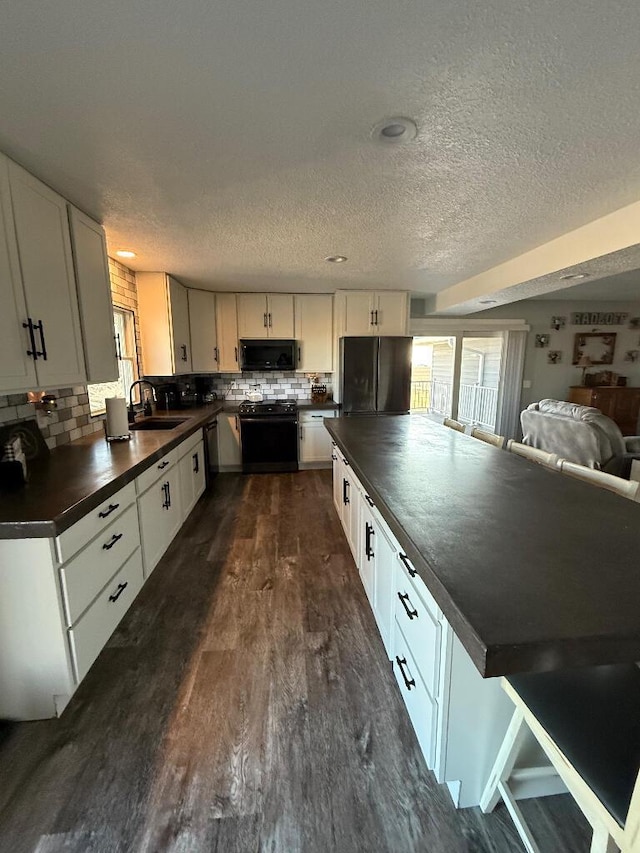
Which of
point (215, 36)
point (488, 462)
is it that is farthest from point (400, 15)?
point (488, 462)

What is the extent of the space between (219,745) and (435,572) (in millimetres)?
1173

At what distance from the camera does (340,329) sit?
4.48 meters

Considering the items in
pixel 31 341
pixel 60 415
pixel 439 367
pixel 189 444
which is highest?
pixel 31 341

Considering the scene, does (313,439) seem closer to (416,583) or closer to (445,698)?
(416,583)

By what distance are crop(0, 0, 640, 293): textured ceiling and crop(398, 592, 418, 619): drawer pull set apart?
5.69 feet

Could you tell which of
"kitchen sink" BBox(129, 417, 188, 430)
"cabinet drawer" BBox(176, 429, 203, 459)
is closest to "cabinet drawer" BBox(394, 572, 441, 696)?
"cabinet drawer" BBox(176, 429, 203, 459)

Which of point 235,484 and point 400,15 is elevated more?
point 400,15

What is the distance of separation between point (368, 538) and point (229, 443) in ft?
9.95

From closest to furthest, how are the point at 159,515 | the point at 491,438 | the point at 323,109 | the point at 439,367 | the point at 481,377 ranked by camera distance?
the point at 323,109 → the point at 159,515 → the point at 491,438 → the point at 481,377 → the point at 439,367

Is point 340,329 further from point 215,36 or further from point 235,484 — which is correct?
point 215,36

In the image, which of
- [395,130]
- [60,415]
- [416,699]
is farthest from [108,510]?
[395,130]

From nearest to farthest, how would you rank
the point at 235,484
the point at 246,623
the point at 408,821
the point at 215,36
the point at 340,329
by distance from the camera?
the point at 215,36, the point at 408,821, the point at 246,623, the point at 235,484, the point at 340,329

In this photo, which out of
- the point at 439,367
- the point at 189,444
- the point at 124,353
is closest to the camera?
the point at 189,444

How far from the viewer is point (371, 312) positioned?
4.46 meters
